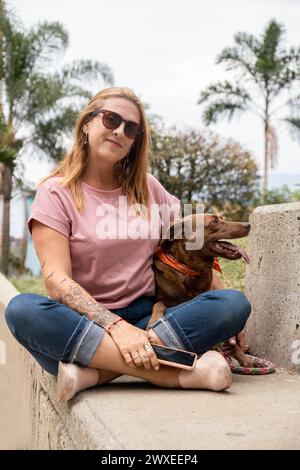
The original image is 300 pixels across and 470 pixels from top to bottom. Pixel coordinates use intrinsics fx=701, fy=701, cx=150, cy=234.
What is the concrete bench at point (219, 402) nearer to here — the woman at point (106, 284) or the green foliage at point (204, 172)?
the woman at point (106, 284)

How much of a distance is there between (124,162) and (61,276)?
Answer: 898 mm

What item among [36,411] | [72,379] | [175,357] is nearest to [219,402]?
[175,357]

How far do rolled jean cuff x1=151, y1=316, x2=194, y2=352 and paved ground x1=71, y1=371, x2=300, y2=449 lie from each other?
224 millimetres

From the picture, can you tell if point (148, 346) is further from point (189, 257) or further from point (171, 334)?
point (189, 257)

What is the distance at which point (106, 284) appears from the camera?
12.0 feet

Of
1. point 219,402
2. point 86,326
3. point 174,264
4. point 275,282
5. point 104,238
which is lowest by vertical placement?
point 219,402

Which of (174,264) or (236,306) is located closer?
(236,306)

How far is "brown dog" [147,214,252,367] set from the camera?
3783 millimetres

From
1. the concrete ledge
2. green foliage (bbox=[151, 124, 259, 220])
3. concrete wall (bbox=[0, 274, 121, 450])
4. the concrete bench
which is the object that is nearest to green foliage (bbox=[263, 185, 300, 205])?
green foliage (bbox=[151, 124, 259, 220])

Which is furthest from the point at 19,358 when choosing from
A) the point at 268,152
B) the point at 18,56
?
the point at 268,152

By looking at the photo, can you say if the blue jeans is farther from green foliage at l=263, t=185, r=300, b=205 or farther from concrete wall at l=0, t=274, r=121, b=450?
green foliage at l=263, t=185, r=300, b=205

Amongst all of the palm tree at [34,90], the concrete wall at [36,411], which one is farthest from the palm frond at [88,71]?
the concrete wall at [36,411]

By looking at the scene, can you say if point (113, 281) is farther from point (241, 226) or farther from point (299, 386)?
point (299, 386)

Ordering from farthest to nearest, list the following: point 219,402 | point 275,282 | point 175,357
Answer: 1. point 275,282
2. point 175,357
3. point 219,402
